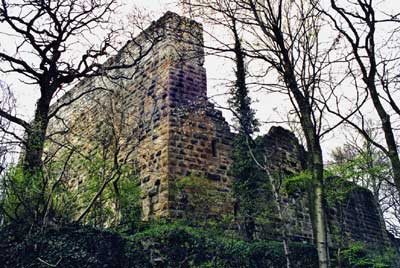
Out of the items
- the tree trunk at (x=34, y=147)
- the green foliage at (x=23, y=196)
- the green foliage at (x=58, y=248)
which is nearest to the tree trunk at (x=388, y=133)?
the green foliage at (x=58, y=248)

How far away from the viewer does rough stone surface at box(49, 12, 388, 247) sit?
→ 293 inches

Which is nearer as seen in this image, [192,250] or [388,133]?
[388,133]

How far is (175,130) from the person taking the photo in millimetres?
7824

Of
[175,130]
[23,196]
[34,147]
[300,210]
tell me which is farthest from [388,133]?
[34,147]

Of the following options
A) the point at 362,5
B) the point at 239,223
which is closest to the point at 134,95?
the point at 239,223

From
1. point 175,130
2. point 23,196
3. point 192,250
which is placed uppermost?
point 175,130

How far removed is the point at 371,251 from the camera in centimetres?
1145

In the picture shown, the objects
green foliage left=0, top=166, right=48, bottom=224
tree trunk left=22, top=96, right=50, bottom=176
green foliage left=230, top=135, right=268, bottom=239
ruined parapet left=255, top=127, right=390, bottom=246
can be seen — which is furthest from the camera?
ruined parapet left=255, top=127, right=390, bottom=246

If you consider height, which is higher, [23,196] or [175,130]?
[175,130]

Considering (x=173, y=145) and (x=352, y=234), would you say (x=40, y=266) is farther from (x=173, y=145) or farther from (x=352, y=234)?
(x=352, y=234)

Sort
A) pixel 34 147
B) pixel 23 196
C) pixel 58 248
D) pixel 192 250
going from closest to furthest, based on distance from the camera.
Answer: pixel 58 248, pixel 23 196, pixel 192 250, pixel 34 147

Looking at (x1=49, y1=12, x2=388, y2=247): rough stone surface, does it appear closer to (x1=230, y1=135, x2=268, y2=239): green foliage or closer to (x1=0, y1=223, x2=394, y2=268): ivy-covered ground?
(x1=230, y1=135, x2=268, y2=239): green foliage

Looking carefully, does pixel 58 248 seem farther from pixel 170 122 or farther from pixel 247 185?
pixel 247 185

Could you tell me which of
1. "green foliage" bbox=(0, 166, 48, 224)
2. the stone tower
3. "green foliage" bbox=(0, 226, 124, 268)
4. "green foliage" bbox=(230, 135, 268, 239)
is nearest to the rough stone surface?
the stone tower
